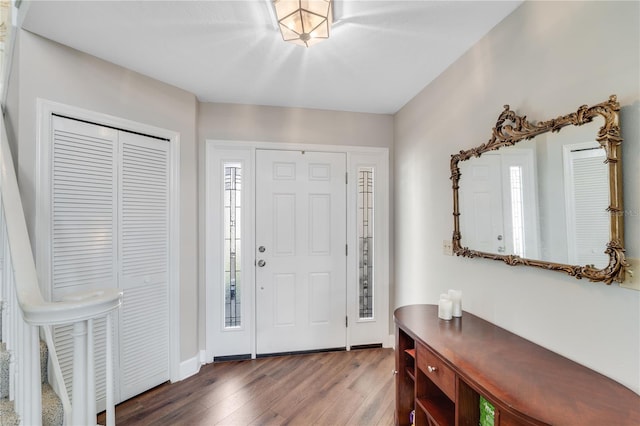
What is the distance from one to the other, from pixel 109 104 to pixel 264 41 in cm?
124

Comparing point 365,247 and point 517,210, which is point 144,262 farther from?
point 517,210

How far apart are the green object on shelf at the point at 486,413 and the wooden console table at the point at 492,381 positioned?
0.02m

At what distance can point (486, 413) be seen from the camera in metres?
1.21

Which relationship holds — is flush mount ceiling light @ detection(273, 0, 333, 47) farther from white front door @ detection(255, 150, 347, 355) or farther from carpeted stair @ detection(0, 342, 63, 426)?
carpeted stair @ detection(0, 342, 63, 426)

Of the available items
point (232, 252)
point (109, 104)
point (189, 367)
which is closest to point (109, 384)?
point (189, 367)

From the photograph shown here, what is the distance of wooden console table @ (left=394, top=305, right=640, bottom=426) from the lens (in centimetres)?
93

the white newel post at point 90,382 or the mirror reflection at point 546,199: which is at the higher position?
the mirror reflection at point 546,199

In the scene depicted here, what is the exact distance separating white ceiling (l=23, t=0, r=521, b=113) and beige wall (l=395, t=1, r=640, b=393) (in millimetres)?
229

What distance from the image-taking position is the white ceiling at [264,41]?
1.56m

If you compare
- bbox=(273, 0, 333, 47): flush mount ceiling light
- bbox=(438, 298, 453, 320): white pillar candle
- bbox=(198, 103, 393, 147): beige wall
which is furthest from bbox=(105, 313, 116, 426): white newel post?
bbox=(198, 103, 393, 147): beige wall

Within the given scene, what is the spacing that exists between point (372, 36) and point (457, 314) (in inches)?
71.3

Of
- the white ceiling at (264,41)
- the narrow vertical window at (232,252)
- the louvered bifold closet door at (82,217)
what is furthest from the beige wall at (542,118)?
the louvered bifold closet door at (82,217)

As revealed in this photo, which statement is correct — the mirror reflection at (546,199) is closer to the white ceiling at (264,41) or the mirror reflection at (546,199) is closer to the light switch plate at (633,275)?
the light switch plate at (633,275)

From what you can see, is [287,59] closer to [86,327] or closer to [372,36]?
A: [372,36]
